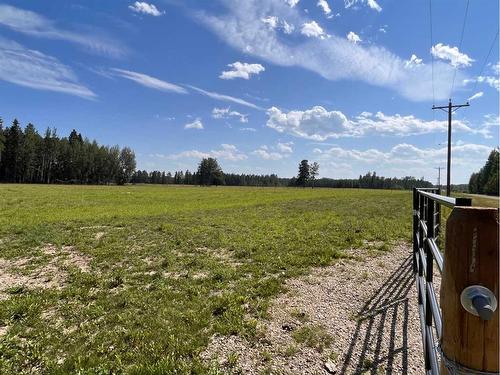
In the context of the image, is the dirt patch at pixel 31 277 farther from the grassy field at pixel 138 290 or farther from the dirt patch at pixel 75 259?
the dirt patch at pixel 75 259

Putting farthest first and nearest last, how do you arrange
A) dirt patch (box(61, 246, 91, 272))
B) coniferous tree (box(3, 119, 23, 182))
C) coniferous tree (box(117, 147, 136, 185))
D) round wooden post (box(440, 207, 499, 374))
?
1. coniferous tree (box(117, 147, 136, 185))
2. coniferous tree (box(3, 119, 23, 182))
3. dirt patch (box(61, 246, 91, 272))
4. round wooden post (box(440, 207, 499, 374))

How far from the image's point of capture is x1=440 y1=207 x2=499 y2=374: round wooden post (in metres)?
1.11

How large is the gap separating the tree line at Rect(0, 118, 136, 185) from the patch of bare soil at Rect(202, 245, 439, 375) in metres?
94.6

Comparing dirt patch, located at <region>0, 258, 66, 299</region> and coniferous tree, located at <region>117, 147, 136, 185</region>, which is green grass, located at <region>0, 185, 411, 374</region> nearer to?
dirt patch, located at <region>0, 258, 66, 299</region>

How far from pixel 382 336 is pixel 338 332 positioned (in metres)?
0.58

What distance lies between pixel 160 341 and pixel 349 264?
5.35m

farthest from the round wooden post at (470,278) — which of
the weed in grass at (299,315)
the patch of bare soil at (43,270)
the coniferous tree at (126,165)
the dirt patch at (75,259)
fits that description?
the coniferous tree at (126,165)

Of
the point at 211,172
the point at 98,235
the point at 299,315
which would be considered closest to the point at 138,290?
the point at 299,315

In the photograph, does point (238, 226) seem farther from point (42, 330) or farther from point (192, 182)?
point (192, 182)

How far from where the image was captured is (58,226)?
14.1 m

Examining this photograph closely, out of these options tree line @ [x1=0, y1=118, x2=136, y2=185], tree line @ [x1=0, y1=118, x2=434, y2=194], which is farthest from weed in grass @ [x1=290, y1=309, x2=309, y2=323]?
tree line @ [x1=0, y1=118, x2=136, y2=185]

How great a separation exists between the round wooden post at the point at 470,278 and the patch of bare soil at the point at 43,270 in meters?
7.02

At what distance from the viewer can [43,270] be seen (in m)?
7.49

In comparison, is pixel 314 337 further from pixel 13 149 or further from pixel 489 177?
pixel 489 177
